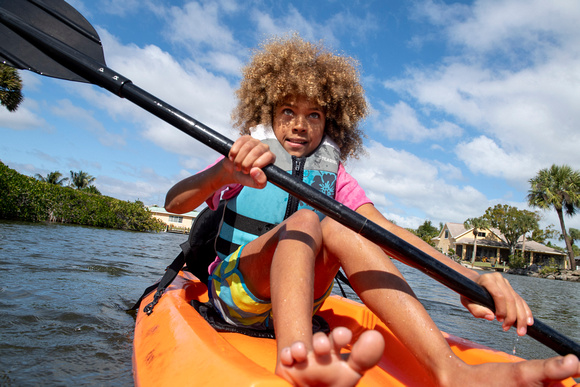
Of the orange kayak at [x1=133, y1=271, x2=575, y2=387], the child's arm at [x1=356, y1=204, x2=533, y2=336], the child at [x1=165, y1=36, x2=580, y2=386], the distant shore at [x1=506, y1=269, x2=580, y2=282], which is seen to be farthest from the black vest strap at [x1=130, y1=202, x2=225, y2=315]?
the distant shore at [x1=506, y1=269, x2=580, y2=282]

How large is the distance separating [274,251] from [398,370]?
709mm

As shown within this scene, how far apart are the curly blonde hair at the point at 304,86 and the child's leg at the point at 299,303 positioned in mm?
1117

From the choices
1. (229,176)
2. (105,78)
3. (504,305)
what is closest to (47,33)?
(105,78)

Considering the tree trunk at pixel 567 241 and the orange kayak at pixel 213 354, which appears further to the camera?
the tree trunk at pixel 567 241

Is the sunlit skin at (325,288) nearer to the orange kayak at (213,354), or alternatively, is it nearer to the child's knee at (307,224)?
the child's knee at (307,224)

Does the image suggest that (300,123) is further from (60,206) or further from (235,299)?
(60,206)

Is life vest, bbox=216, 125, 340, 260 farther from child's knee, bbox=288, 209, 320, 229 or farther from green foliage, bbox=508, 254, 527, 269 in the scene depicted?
green foliage, bbox=508, 254, 527, 269

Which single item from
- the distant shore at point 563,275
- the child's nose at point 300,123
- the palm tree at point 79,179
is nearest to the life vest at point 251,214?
the child's nose at point 300,123

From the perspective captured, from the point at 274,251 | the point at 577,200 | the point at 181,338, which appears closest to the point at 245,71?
the point at 274,251

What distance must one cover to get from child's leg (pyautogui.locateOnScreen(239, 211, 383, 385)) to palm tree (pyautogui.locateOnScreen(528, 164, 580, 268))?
3081cm

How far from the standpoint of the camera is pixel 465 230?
135ft

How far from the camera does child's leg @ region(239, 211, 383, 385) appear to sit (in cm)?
73

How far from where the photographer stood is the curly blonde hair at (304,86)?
221 cm

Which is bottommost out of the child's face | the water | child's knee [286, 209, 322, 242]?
the water
